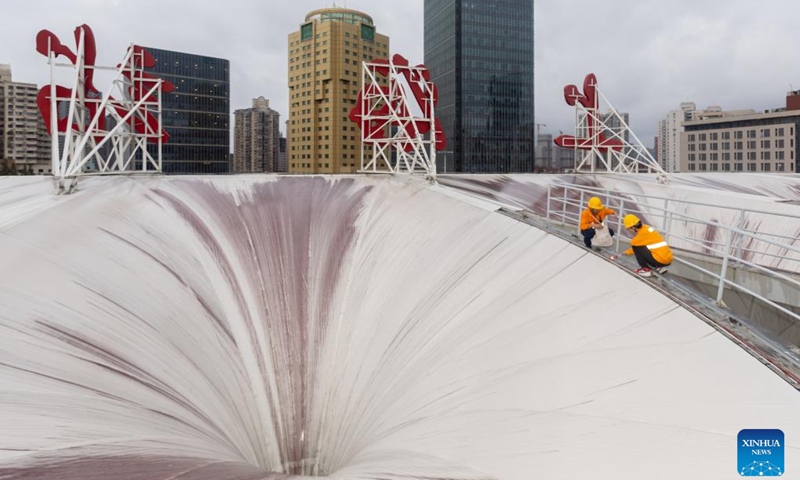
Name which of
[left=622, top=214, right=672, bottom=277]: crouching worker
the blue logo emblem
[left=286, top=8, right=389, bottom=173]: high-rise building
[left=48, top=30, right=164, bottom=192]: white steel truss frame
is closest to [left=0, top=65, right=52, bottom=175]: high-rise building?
[left=286, top=8, right=389, bottom=173]: high-rise building

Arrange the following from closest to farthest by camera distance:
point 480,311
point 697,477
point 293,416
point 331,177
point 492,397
Answer: point 697,477
point 492,397
point 480,311
point 293,416
point 331,177

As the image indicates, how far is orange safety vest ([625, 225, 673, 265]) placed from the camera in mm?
9844

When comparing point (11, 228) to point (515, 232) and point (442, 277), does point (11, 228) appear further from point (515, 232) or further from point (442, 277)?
point (515, 232)

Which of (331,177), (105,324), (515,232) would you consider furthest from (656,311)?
(331,177)

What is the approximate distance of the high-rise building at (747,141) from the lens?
9938 centimetres

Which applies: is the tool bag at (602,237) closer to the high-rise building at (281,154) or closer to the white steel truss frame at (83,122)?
the white steel truss frame at (83,122)

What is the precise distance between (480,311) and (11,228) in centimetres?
1131

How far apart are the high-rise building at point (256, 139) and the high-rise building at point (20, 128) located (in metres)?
47.6

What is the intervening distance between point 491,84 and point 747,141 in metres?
59.3

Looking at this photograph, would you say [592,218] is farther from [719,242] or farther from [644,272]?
[719,242]

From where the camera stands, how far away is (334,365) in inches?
512

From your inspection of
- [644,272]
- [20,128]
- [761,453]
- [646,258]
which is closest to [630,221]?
[646,258]

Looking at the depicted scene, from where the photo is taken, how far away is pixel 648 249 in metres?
9.93

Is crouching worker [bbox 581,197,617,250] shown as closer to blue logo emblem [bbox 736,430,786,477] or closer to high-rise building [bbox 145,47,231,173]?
blue logo emblem [bbox 736,430,786,477]
